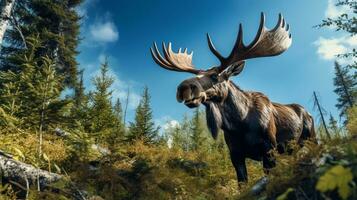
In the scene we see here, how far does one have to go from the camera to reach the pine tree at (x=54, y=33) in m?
23.1

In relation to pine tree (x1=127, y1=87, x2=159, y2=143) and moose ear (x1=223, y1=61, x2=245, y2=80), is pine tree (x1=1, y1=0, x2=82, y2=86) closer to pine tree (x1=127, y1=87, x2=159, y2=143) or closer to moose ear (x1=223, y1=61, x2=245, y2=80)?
pine tree (x1=127, y1=87, x2=159, y2=143)

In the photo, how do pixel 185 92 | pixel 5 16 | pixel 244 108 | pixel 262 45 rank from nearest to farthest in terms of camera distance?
1. pixel 185 92
2. pixel 244 108
3. pixel 262 45
4. pixel 5 16

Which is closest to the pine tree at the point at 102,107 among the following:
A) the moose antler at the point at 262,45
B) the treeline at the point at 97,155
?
the treeline at the point at 97,155

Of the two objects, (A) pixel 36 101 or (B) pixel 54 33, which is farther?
(B) pixel 54 33

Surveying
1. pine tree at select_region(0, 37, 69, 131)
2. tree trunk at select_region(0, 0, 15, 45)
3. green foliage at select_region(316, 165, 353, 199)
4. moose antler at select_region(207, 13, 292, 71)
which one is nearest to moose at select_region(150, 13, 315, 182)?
moose antler at select_region(207, 13, 292, 71)

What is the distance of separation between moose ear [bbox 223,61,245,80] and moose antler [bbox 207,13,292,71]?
0.58 feet

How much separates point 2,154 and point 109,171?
6.19 feet

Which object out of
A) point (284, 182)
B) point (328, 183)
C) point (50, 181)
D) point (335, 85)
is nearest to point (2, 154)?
point (50, 181)

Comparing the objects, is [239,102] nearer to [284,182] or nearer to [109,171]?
[109,171]

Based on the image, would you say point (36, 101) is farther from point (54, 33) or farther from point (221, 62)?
point (54, 33)

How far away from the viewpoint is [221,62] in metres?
7.33

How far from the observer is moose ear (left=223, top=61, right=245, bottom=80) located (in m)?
7.06

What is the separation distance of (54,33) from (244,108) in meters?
21.3

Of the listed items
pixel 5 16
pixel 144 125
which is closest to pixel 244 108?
pixel 5 16
